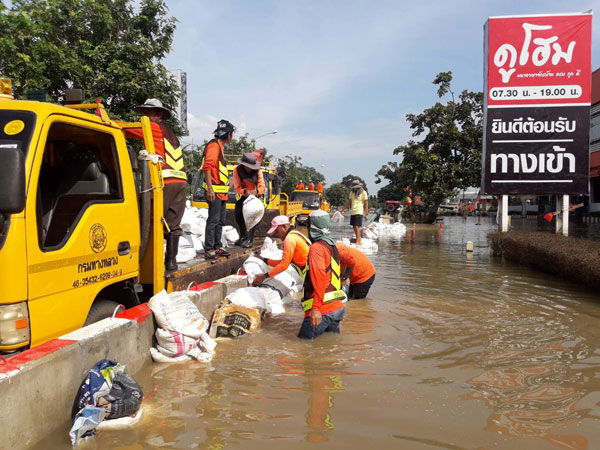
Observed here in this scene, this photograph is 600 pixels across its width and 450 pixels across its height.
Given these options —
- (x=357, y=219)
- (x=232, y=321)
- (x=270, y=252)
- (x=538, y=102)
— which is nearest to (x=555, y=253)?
(x=538, y=102)

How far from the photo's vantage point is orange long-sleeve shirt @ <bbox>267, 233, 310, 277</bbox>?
5.33 m

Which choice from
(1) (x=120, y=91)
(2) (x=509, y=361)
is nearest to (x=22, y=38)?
(1) (x=120, y=91)

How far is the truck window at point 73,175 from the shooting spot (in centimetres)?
337

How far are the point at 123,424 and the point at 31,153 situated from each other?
5.43 ft

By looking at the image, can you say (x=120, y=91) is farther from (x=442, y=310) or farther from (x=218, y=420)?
(x=218, y=420)

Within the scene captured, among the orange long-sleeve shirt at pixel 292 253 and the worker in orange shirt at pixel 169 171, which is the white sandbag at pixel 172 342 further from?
the orange long-sleeve shirt at pixel 292 253

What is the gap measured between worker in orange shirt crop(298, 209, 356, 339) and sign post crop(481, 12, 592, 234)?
29.1 feet

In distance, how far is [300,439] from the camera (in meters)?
2.72

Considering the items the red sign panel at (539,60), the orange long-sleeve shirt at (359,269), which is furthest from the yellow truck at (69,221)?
the red sign panel at (539,60)

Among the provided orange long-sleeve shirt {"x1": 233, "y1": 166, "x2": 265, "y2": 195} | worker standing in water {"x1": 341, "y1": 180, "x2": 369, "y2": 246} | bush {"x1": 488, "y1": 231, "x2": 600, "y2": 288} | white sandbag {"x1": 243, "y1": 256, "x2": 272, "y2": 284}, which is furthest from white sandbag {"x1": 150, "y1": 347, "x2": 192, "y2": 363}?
worker standing in water {"x1": 341, "y1": 180, "x2": 369, "y2": 246}

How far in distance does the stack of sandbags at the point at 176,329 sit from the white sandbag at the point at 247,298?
93cm

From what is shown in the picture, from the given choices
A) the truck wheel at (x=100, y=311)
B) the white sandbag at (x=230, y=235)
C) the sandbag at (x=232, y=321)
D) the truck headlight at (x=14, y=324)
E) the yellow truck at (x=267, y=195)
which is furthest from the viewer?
the yellow truck at (x=267, y=195)

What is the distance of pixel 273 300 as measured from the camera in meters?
5.69

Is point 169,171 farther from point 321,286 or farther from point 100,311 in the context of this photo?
point 321,286
